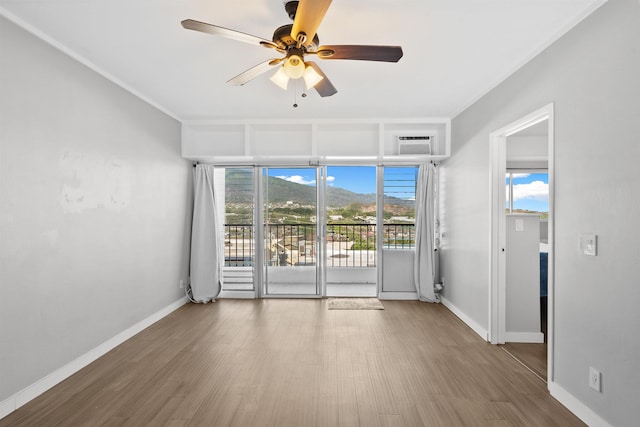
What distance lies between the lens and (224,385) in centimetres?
245

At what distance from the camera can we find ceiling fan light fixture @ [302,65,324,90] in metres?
2.30

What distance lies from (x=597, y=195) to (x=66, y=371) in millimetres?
3992

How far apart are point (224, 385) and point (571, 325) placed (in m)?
2.50

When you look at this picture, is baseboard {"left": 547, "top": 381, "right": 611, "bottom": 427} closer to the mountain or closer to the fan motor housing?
the fan motor housing

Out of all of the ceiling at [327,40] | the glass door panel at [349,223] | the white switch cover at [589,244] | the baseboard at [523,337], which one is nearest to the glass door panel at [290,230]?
the glass door panel at [349,223]

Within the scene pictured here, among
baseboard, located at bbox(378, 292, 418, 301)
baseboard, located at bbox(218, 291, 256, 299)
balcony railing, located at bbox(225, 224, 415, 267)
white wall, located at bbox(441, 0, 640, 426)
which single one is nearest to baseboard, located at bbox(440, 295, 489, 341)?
baseboard, located at bbox(378, 292, 418, 301)

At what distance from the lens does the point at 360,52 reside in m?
2.04

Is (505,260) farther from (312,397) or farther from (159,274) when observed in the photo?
(159,274)

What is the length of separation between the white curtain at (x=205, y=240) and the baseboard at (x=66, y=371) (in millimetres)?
883

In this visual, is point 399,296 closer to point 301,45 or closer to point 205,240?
point 205,240

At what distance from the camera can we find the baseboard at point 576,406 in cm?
195

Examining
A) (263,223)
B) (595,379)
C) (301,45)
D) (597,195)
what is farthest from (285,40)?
(263,223)

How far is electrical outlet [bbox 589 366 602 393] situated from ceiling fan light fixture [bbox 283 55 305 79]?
2.64m

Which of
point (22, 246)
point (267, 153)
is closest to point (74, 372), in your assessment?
point (22, 246)
